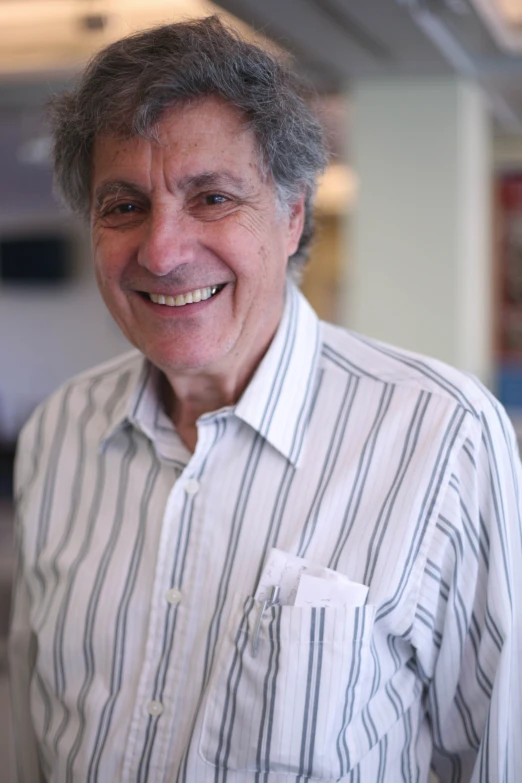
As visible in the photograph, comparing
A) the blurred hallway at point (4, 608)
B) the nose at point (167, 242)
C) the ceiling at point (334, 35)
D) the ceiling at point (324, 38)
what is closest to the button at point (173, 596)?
the nose at point (167, 242)

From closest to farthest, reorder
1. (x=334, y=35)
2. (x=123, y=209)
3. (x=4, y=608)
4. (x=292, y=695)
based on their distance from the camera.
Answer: (x=292, y=695)
(x=123, y=209)
(x=334, y=35)
(x=4, y=608)

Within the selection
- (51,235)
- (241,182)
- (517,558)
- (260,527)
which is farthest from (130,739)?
(51,235)

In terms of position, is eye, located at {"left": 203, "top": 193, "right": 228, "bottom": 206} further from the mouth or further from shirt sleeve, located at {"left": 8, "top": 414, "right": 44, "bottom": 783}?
shirt sleeve, located at {"left": 8, "top": 414, "right": 44, "bottom": 783}

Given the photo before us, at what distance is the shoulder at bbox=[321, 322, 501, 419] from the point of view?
1246mm

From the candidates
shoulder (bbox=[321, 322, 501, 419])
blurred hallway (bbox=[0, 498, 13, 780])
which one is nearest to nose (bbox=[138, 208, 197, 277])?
shoulder (bbox=[321, 322, 501, 419])

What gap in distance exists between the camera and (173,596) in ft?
4.20

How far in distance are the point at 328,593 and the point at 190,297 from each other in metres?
0.45

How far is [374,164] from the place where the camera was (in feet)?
14.1

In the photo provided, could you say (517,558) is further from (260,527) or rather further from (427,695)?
(260,527)

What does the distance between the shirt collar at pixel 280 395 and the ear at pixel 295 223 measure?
8 cm

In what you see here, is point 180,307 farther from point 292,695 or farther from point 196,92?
point 292,695

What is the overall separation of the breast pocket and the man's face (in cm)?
40

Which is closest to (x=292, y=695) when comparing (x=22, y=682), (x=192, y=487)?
(x=192, y=487)

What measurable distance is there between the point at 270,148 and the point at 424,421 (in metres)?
0.44
